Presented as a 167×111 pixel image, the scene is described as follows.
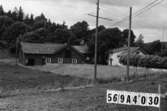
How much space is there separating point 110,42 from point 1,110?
72.0 meters

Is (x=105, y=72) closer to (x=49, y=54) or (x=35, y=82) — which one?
(x=35, y=82)

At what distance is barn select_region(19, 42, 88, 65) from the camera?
263 ft

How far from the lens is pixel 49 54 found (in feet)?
268

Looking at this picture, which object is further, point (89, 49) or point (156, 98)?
point (89, 49)

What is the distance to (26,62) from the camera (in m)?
78.2

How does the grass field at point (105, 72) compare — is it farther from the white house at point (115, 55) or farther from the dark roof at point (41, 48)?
the dark roof at point (41, 48)

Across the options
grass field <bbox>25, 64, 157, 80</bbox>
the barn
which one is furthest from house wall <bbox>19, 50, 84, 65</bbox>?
grass field <bbox>25, 64, 157, 80</bbox>

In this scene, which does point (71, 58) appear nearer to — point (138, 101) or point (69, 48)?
point (69, 48)

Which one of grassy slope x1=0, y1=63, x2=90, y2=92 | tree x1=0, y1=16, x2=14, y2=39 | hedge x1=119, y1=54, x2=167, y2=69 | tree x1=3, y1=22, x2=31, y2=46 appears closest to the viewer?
grassy slope x1=0, y1=63, x2=90, y2=92

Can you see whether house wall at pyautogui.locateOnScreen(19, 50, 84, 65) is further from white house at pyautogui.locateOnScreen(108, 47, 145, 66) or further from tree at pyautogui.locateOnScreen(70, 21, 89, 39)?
tree at pyautogui.locateOnScreen(70, 21, 89, 39)

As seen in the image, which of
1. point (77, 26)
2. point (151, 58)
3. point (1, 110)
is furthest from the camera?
point (77, 26)

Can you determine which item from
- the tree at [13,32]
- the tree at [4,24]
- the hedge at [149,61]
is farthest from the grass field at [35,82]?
the tree at [4,24]

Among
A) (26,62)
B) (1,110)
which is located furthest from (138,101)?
(26,62)

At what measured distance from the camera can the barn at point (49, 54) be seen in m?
80.1
